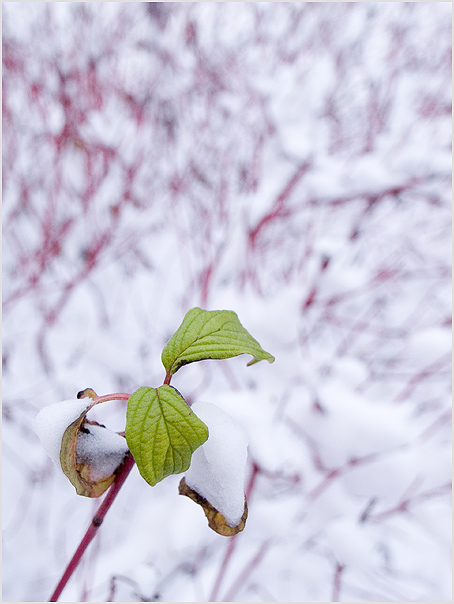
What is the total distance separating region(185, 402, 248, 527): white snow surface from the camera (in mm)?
247

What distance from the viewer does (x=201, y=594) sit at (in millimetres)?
789

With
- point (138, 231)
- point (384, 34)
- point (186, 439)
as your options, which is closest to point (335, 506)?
point (186, 439)

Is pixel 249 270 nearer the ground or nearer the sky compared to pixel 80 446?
nearer the sky

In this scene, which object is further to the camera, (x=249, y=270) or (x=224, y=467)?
(x=249, y=270)

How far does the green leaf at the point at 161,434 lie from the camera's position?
0.68ft

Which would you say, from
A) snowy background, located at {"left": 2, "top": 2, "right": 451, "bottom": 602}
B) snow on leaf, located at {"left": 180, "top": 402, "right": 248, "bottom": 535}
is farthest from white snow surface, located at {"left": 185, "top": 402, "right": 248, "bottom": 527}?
snowy background, located at {"left": 2, "top": 2, "right": 451, "bottom": 602}

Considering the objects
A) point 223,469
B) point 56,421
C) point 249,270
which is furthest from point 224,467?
point 249,270

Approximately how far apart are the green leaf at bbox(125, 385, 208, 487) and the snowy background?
299 millimetres

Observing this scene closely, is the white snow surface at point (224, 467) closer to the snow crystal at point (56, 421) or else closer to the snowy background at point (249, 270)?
the snow crystal at point (56, 421)

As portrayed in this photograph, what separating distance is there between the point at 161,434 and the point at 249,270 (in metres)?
0.72

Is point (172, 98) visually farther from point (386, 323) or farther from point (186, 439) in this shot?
point (186, 439)

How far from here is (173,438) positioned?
0.21 metres

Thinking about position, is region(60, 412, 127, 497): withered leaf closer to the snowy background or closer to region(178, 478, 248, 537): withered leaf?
region(178, 478, 248, 537): withered leaf

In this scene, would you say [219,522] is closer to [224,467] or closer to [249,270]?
[224,467]
